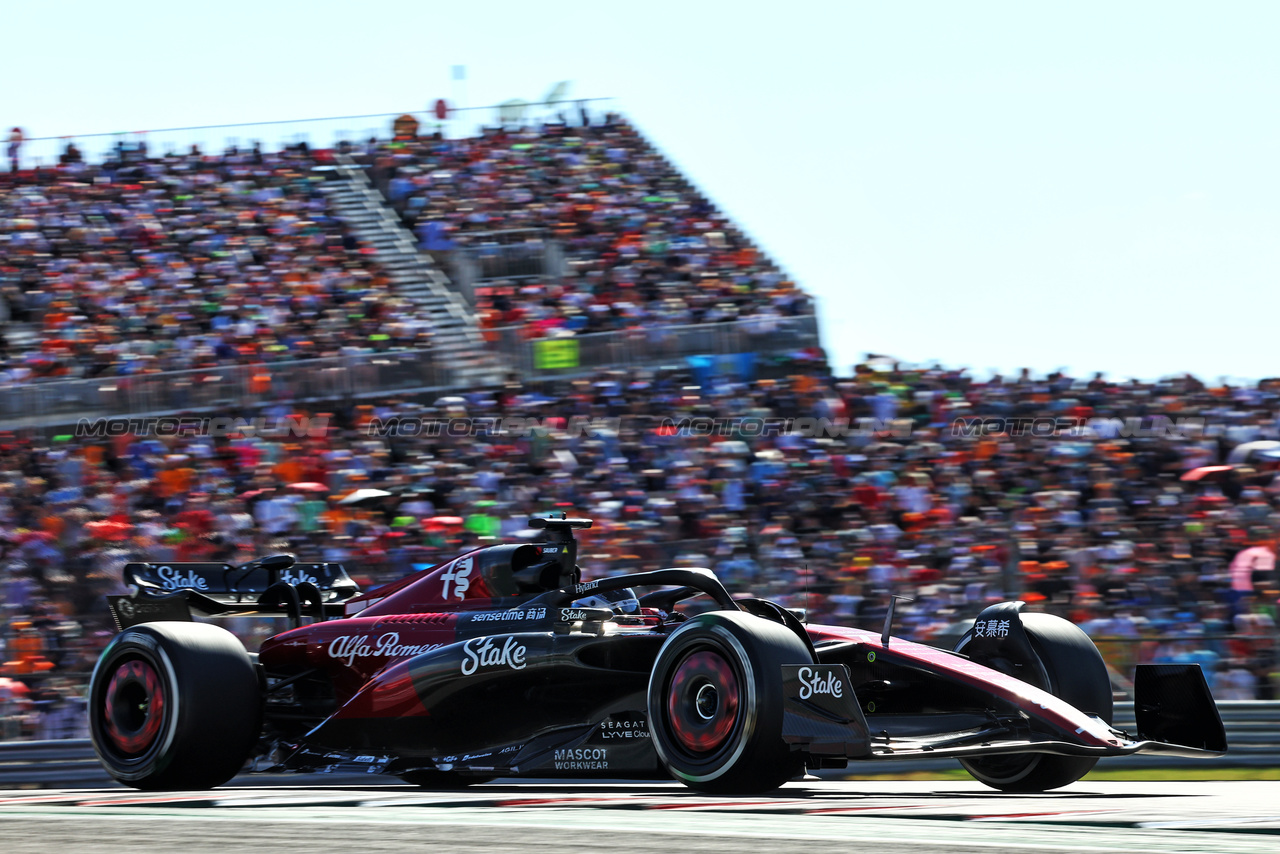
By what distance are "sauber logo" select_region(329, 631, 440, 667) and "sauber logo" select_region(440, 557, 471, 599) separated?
344 millimetres

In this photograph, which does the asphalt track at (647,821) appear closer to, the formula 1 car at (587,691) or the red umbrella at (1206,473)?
the formula 1 car at (587,691)

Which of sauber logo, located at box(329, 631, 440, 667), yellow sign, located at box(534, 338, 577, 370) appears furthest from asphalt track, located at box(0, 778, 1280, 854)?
yellow sign, located at box(534, 338, 577, 370)

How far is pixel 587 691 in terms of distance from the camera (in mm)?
7180

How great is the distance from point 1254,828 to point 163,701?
529 cm

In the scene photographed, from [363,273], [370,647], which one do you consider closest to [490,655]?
[370,647]

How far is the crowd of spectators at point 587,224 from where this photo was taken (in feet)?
67.2

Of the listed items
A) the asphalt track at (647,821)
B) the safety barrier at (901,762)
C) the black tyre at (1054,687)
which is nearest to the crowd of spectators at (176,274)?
the safety barrier at (901,762)

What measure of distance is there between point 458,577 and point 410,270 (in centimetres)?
1474

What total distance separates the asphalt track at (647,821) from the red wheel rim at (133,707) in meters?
0.55

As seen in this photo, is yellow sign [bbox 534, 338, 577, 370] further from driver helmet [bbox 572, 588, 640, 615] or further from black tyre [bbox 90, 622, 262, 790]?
driver helmet [bbox 572, 588, 640, 615]

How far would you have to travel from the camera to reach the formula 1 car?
6336mm

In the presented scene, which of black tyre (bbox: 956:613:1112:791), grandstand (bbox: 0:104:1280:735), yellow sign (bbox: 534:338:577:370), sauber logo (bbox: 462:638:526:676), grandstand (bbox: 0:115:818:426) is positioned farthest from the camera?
yellow sign (bbox: 534:338:577:370)

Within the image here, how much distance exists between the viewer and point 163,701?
787 centimetres

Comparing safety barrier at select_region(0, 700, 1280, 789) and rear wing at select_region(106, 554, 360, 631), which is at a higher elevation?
rear wing at select_region(106, 554, 360, 631)
